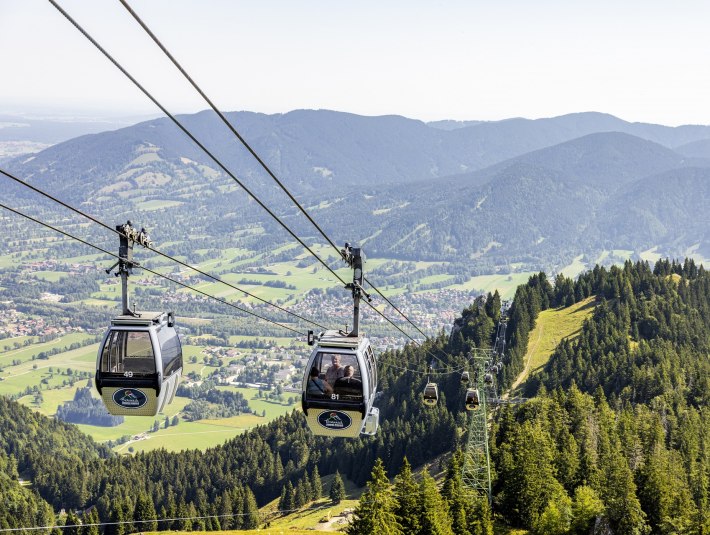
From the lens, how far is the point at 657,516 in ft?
211

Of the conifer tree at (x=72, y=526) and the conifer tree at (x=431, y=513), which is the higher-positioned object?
the conifer tree at (x=431, y=513)

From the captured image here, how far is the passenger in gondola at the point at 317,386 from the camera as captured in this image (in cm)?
2784

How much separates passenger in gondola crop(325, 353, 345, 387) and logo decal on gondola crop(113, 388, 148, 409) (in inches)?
223

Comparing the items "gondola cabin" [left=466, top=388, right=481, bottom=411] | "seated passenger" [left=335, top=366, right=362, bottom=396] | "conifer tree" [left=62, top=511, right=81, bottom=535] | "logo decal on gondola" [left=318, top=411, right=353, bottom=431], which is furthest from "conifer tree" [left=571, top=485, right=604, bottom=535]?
"conifer tree" [left=62, top=511, right=81, bottom=535]

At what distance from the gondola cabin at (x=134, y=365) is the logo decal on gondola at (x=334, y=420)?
200 inches

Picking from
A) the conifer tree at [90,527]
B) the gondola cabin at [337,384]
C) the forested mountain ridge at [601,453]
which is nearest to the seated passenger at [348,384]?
the gondola cabin at [337,384]

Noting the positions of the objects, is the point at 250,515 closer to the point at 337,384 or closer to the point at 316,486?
the point at 316,486

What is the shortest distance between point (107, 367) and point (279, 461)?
142021 mm

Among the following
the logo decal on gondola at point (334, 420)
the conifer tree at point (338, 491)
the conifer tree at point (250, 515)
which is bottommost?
the conifer tree at point (250, 515)

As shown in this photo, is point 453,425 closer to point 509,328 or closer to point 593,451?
point 509,328

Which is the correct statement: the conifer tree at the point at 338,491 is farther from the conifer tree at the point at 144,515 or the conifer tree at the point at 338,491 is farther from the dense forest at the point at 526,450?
the conifer tree at the point at 144,515

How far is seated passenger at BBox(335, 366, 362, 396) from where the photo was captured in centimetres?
2781

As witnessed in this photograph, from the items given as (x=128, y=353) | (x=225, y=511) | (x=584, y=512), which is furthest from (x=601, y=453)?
(x=225, y=511)

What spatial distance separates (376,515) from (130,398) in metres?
33.6
